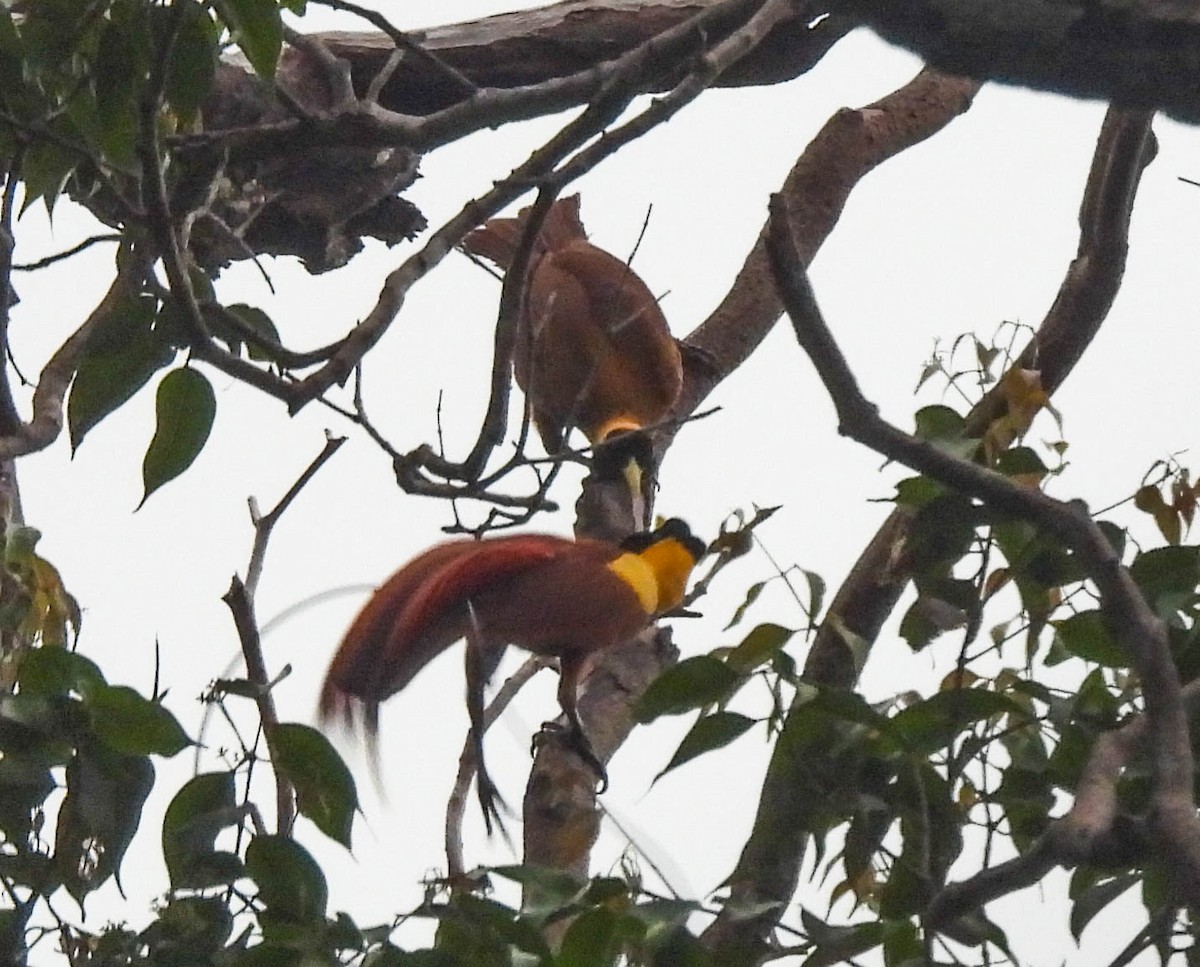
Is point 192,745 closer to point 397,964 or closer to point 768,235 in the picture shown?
Answer: point 397,964

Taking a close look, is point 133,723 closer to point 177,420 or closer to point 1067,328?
point 177,420

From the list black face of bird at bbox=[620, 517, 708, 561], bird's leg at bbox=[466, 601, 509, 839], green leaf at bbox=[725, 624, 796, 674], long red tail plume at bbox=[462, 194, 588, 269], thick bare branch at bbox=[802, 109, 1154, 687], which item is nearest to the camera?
green leaf at bbox=[725, 624, 796, 674]

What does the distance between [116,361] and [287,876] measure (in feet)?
1.02

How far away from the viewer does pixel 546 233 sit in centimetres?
303

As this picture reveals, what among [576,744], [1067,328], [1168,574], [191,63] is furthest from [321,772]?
[1067,328]

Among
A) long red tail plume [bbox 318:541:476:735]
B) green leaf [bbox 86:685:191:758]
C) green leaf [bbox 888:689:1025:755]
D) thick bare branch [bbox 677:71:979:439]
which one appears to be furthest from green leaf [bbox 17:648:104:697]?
thick bare branch [bbox 677:71:979:439]

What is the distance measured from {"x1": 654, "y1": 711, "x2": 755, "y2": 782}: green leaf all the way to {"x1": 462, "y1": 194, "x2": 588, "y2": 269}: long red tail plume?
1.89m

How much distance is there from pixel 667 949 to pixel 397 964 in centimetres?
15

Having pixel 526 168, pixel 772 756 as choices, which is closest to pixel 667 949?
pixel 772 756

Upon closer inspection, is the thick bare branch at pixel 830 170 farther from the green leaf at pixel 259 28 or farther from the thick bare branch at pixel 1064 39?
the thick bare branch at pixel 1064 39

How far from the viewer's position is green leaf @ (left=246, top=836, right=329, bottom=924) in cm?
87

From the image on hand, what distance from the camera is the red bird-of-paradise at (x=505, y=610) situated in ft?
4.09

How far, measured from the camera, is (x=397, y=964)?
32.5 inches

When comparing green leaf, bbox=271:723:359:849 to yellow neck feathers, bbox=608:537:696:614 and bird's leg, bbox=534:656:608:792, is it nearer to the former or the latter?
bird's leg, bbox=534:656:608:792
